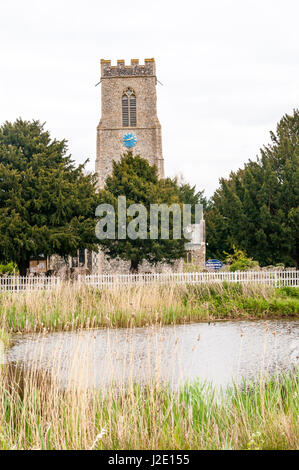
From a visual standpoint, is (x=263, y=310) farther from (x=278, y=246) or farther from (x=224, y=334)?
(x=278, y=246)

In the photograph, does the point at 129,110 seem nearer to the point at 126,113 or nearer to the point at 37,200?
the point at 126,113

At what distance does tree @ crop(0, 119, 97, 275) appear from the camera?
60.7 feet

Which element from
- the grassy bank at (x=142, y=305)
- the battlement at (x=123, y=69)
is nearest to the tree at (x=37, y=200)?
the grassy bank at (x=142, y=305)

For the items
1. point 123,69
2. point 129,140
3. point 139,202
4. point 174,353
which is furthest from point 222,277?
point 123,69

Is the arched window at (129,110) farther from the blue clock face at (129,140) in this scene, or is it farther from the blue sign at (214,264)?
the blue sign at (214,264)

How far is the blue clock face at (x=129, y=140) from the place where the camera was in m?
35.0

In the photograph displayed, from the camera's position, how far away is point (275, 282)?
1812cm

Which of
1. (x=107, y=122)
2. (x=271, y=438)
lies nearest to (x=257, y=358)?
(x=271, y=438)

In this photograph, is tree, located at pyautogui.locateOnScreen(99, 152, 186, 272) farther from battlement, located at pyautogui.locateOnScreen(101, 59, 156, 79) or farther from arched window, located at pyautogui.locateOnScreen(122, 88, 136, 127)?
battlement, located at pyautogui.locateOnScreen(101, 59, 156, 79)

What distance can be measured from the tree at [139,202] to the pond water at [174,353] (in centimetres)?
969

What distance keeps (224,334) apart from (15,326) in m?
4.47

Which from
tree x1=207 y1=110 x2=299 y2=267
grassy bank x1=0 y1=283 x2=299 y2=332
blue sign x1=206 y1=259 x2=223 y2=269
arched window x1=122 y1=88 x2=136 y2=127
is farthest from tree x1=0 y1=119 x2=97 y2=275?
arched window x1=122 y1=88 x2=136 y2=127

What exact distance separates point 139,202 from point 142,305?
11.2 metres
